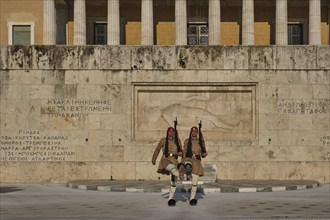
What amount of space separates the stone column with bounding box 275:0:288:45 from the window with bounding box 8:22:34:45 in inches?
777

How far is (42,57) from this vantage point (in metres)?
28.3

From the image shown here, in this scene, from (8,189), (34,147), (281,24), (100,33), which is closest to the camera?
(8,189)

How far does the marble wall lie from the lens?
2786 cm

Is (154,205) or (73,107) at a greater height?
(73,107)

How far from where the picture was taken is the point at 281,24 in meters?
46.5

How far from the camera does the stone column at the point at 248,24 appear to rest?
4562 cm

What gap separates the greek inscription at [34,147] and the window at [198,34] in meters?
26.3

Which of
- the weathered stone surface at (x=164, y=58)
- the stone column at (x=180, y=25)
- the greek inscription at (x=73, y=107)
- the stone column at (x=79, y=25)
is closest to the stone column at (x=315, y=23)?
the stone column at (x=180, y=25)

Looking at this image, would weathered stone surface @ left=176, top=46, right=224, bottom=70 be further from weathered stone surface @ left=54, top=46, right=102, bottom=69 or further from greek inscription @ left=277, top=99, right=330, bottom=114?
weathered stone surface @ left=54, top=46, right=102, bottom=69

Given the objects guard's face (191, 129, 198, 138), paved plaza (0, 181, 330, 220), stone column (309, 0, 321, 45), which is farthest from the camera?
stone column (309, 0, 321, 45)

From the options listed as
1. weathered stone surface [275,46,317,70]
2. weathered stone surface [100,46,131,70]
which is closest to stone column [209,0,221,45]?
weathered stone surface [275,46,317,70]

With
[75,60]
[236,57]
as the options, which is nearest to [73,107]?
[75,60]

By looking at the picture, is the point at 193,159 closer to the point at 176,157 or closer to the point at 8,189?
the point at 176,157

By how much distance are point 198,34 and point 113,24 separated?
9138 mm
